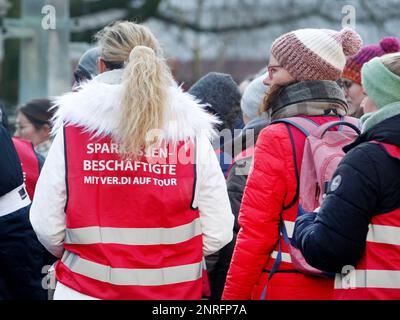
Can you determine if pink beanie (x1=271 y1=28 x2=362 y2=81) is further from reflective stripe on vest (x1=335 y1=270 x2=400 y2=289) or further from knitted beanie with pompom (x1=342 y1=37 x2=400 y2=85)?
knitted beanie with pompom (x1=342 y1=37 x2=400 y2=85)

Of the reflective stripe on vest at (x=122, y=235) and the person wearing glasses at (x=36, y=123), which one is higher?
the reflective stripe on vest at (x=122, y=235)

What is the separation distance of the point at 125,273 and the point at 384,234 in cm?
99

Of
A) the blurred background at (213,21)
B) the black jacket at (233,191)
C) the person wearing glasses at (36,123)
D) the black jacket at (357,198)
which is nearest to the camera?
the black jacket at (357,198)

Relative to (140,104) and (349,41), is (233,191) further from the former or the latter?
(140,104)

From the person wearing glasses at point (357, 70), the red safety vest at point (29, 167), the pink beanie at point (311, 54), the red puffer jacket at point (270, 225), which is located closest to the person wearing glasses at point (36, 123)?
the red safety vest at point (29, 167)

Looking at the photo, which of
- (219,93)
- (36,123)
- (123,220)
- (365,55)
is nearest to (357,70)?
(365,55)

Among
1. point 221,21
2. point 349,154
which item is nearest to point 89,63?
point 349,154

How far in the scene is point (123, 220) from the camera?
3.35m

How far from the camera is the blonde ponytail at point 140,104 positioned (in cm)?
334

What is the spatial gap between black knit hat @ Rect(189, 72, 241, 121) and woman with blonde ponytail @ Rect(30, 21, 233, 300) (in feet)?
5.62

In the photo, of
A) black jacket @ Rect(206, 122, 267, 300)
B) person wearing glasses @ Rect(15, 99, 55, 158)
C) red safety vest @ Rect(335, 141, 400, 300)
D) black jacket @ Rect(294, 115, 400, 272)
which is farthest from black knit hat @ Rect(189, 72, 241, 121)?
red safety vest @ Rect(335, 141, 400, 300)

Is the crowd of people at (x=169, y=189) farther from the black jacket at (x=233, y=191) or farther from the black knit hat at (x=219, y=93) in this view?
the black knit hat at (x=219, y=93)

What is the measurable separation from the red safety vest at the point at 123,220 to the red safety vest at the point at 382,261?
75 centimetres

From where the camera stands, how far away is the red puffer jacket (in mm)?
3400
